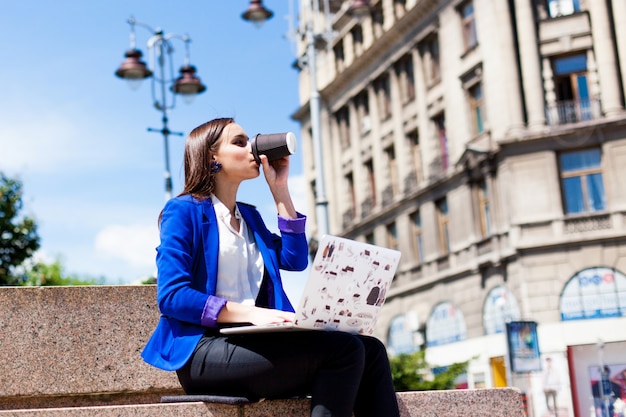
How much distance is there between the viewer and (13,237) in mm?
23625

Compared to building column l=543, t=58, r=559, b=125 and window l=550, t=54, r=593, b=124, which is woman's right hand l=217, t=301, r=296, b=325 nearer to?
window l=550, t=54, r=593, b=124

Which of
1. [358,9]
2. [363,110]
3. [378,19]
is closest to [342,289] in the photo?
[358,9]

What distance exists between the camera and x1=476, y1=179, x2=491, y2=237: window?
31.0 m

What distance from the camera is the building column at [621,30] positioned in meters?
28.6

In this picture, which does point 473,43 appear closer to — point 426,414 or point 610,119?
point 610,119

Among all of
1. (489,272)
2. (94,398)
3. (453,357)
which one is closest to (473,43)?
(489,272)

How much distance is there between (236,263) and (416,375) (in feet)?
50.4

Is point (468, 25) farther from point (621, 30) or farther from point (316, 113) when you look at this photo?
point (316, 113)

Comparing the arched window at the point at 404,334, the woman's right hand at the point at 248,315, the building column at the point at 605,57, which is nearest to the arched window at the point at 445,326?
the arched window at the point at 404,334

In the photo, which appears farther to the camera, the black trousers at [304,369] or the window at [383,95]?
the window at [383,95]

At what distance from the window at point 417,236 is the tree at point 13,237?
1633cm

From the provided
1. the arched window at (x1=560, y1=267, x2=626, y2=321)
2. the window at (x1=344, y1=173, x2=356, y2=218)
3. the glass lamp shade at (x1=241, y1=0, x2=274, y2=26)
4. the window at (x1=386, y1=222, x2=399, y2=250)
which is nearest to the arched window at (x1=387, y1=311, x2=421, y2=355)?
the window at (x1=386, y1=222, x2=399, y2=250)

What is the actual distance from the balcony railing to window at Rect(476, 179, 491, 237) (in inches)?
124

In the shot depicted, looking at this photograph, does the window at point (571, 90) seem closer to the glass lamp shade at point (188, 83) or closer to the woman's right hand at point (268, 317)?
the glass lamp shade at point (188, 83)
